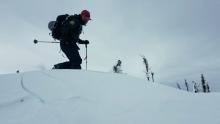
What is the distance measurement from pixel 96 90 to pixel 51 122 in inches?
53.1

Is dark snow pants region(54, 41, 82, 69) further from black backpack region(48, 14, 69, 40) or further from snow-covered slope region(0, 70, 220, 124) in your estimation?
snow-covered slope region(0, 70, 220, 124)

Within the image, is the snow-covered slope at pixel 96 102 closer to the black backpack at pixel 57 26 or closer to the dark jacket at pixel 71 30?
the dark jacket at pixel 71 30

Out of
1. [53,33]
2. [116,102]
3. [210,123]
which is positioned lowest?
[210,123]

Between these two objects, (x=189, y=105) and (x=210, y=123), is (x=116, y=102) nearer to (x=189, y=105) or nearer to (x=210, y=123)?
(x=189, y=105)

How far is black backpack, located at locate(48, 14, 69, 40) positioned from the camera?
7.48 m

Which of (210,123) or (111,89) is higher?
(111,89)

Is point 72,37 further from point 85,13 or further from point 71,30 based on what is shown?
point 85,13

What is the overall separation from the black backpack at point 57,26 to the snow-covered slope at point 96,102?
2.18 metres

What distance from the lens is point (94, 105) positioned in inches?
163

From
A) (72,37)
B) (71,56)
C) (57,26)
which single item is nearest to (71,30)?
(72,37)

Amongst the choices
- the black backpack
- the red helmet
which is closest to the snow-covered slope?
the black backpack

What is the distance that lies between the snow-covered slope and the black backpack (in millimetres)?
2185

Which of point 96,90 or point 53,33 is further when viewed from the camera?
point 53,33

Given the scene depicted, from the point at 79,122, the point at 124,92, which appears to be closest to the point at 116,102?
the point at 124,92
